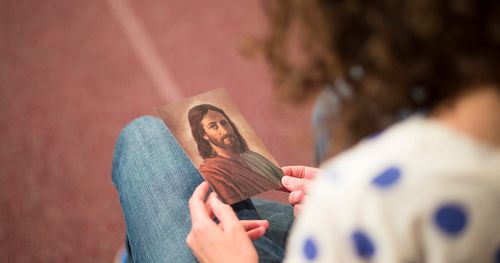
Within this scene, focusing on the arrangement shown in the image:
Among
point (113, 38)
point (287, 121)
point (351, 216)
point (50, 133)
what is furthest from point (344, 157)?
point (113, 38)

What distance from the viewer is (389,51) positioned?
0.40 metres

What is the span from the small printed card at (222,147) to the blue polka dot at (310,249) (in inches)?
12.7

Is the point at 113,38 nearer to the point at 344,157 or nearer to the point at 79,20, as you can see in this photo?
the point at 79,20

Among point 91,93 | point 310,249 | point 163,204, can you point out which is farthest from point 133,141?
point 91,93

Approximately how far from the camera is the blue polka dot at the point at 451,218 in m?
0.38

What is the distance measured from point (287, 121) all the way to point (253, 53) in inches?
39.1

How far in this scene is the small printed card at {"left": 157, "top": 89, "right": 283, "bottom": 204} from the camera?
2.52 ft

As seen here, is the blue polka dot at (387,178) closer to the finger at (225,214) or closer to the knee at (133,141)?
the finger at (225,214)

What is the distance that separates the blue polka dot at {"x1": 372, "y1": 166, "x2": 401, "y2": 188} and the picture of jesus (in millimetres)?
392

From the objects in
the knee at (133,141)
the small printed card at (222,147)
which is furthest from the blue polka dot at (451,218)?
the knee at (133,141)

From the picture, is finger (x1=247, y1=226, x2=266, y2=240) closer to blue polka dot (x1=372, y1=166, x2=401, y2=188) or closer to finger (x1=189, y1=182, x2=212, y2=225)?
finger (x1=189, y1=182, x2=212, y2=225)

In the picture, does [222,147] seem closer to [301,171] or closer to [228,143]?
[228,143]

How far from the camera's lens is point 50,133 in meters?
1.47

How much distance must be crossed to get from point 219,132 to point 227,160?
62 mm
